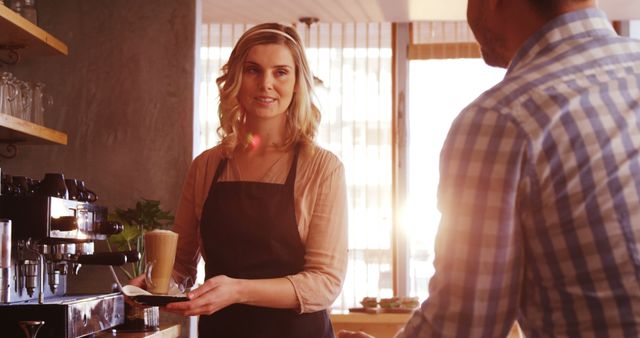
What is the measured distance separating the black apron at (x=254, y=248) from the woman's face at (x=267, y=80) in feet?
0.51

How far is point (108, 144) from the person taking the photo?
14.0ft

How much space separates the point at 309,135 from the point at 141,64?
7.51ft

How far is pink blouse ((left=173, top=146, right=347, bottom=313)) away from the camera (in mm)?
2035

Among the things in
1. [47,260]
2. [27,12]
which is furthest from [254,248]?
[27,12]

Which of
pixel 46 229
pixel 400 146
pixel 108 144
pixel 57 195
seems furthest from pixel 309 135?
pixel 400 146

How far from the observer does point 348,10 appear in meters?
5.41

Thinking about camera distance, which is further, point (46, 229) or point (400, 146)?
point (400, 146)

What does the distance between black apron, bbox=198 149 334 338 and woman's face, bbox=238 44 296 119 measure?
0.16 meters

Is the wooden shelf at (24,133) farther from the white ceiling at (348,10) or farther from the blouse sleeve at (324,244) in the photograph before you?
the white ceiling at (348,10)

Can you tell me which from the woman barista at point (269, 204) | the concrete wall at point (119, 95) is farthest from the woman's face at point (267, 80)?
the concrete wall at point (119, 95)

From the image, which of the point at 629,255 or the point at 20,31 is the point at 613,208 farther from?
the point at 20,31

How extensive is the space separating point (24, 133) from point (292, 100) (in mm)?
1646

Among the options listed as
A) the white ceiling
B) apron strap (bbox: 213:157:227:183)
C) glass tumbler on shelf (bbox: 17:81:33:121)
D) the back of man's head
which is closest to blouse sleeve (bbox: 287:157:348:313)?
apron strap (bbox: 213:157:227:183)

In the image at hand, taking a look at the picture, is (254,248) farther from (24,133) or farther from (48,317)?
(24,133)
